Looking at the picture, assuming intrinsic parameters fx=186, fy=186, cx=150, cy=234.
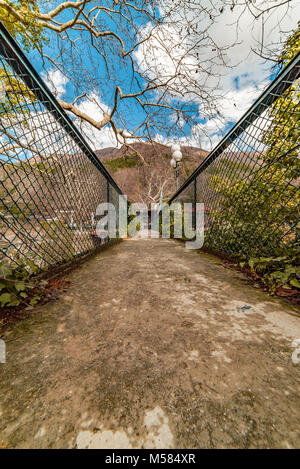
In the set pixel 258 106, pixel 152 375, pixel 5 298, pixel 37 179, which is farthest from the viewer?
pixel 258 106

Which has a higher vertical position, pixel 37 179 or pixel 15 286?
pixel 37 179

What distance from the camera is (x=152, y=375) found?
0.73 m

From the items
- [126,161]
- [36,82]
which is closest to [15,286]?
[36,82]

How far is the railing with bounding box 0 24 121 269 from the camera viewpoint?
1271mm

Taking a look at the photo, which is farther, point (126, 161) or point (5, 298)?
point (126, 161)

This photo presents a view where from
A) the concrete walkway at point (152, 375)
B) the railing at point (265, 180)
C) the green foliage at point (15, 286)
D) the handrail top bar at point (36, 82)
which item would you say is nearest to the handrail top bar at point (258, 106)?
the railing at point (265, 180)

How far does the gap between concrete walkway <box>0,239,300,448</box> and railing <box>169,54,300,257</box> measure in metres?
0.73

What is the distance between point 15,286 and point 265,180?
223 centimetres

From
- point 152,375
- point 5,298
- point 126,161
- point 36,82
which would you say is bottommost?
point 152,375

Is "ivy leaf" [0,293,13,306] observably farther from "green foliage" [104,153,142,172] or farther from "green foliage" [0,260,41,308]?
"green foliage" [104,153,142,172]

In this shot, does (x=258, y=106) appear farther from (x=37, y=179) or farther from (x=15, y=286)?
(x=15, y=286)

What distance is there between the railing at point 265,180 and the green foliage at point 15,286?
77.3 inches

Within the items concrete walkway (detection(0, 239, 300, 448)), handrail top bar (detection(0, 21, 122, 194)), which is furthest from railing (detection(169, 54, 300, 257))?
handrail top bar (detection(0, 21, 122, 194))

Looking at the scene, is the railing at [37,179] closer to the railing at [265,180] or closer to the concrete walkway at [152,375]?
the concrete walkway at [152,375]
